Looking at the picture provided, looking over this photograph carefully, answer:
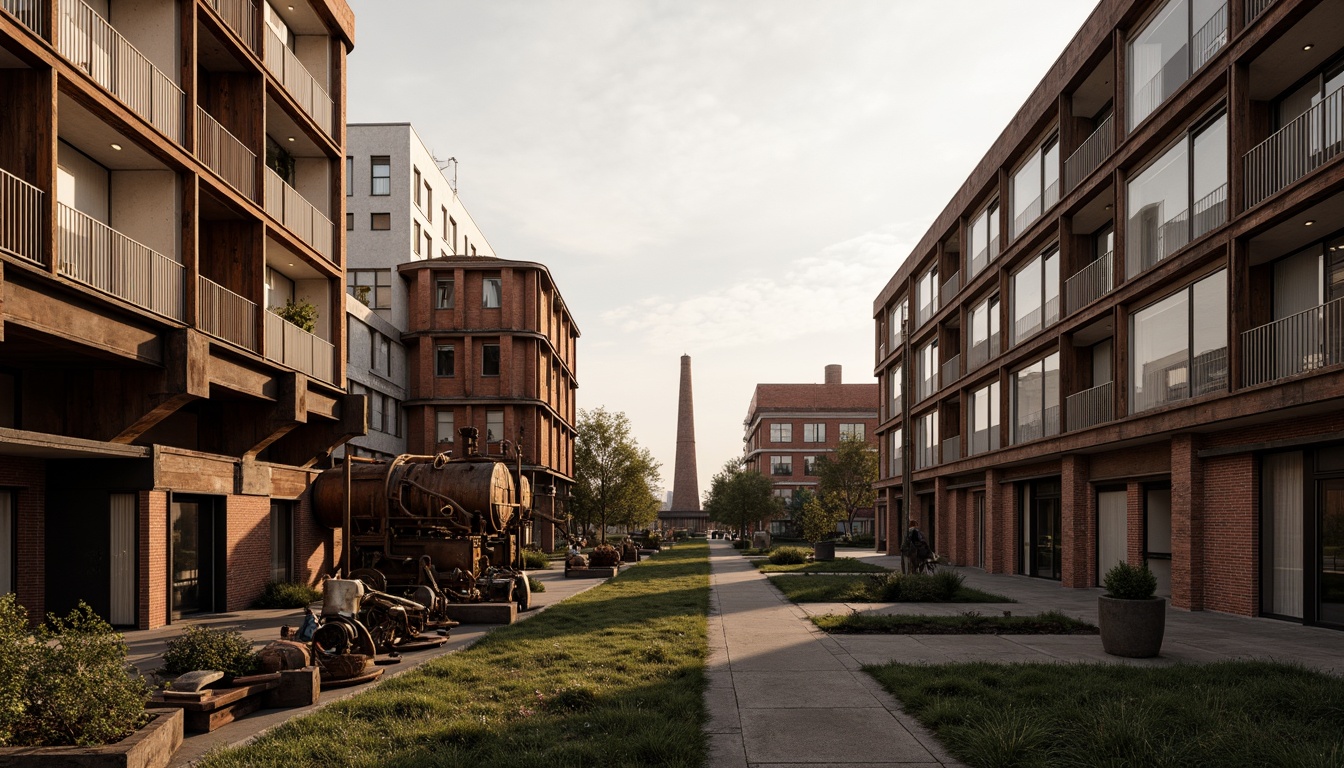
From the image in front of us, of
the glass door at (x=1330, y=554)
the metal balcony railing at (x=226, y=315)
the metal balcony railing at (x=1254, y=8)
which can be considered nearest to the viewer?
the glass door at (x=1330, y=554)

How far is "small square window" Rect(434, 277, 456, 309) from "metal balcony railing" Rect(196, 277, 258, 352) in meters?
27.9

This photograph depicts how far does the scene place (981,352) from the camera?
33.9 metres

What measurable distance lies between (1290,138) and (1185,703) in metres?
12.9

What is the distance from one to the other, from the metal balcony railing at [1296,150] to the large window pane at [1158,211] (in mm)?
2596

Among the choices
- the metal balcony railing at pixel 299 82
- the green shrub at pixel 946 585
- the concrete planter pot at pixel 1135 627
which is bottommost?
the green shrub at pixel 946 585

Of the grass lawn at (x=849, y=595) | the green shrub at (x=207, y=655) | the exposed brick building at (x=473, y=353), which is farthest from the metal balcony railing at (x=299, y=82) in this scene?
the exposed brick building at (x=473, y=353)

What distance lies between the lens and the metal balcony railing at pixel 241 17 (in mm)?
18625

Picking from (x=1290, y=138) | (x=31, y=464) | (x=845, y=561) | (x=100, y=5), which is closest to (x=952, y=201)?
(x=845, y=561)

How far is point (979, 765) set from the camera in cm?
670

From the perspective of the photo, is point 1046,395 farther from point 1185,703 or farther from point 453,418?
point 453,418

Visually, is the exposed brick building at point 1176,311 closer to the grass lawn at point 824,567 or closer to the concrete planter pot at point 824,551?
the grass lawn at point 824,567

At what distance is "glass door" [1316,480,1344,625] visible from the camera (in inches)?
603

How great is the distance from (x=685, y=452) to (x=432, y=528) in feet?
356

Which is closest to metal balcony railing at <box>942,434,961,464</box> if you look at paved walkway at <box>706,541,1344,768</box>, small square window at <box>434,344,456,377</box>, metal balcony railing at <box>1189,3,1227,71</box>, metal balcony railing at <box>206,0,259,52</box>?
paved walkway at <box>706,541,1344,768</box>
